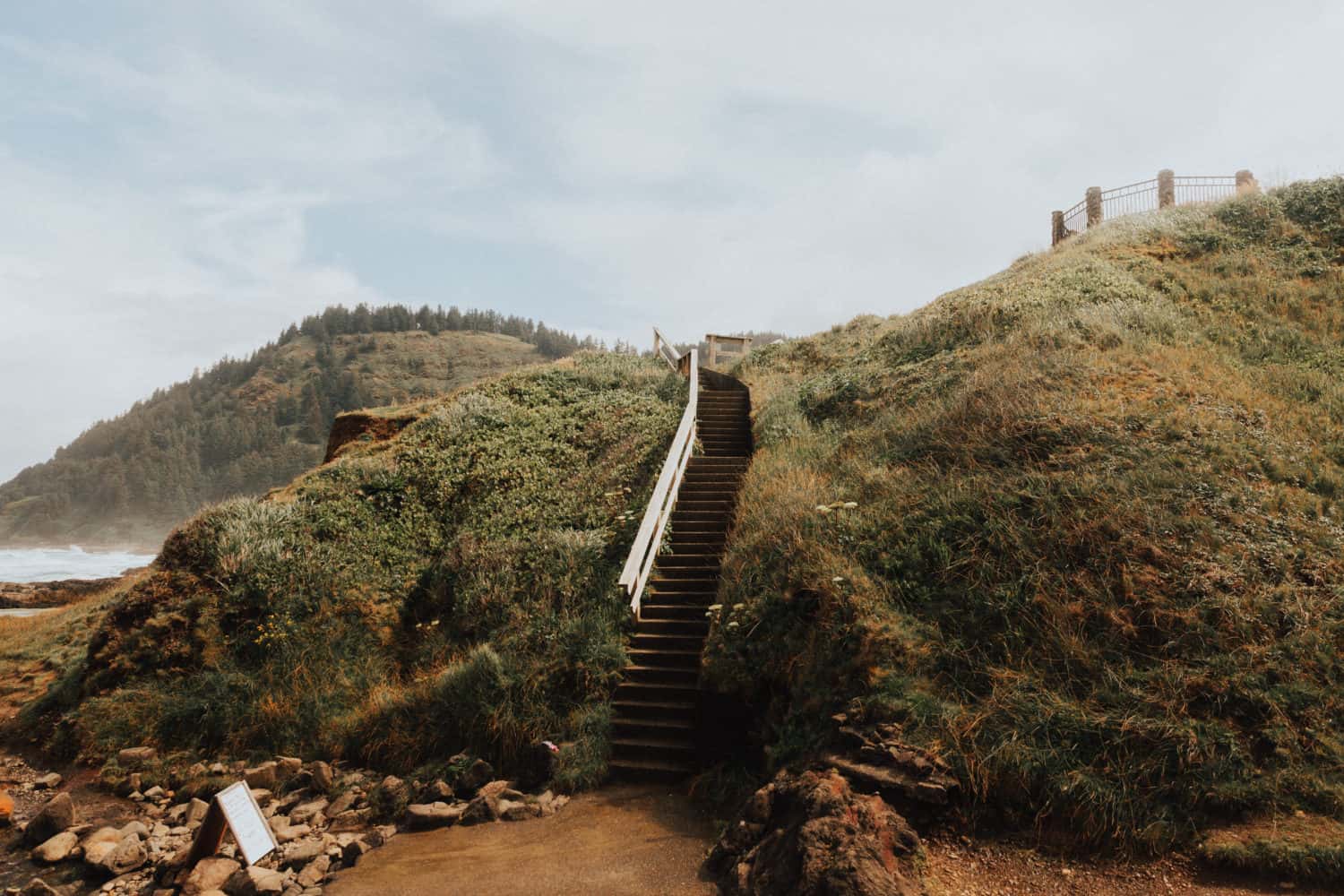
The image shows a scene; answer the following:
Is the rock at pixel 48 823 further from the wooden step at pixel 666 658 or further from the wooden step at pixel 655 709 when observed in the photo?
the wooden step at pixel 666 658

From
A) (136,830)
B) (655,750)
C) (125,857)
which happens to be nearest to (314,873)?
(125,857)

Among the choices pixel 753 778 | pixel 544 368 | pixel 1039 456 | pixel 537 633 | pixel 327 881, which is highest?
pixel 544 368

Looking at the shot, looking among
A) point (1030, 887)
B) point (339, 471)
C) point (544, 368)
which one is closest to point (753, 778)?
point (1030, 887)

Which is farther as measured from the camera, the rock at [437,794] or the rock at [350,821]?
the rock at [437,794]

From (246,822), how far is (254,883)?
65 centimetres

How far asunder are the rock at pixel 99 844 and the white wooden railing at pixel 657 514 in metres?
6.09

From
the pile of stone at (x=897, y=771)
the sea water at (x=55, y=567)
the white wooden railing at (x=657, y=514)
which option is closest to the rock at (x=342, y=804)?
the white wooden railing at (x=657, y=514)

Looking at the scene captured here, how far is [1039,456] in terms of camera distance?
10320 millimetres

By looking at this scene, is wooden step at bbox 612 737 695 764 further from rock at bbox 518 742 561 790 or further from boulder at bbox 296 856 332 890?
boulder at bbox 296 856 332 890

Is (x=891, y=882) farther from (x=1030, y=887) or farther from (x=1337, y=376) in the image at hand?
(x=1337, y=376)

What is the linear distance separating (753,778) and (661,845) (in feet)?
4.38

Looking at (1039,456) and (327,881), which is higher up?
(1039,456)

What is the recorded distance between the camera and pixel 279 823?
27.7 feet

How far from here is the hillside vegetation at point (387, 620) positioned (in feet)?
33.1
